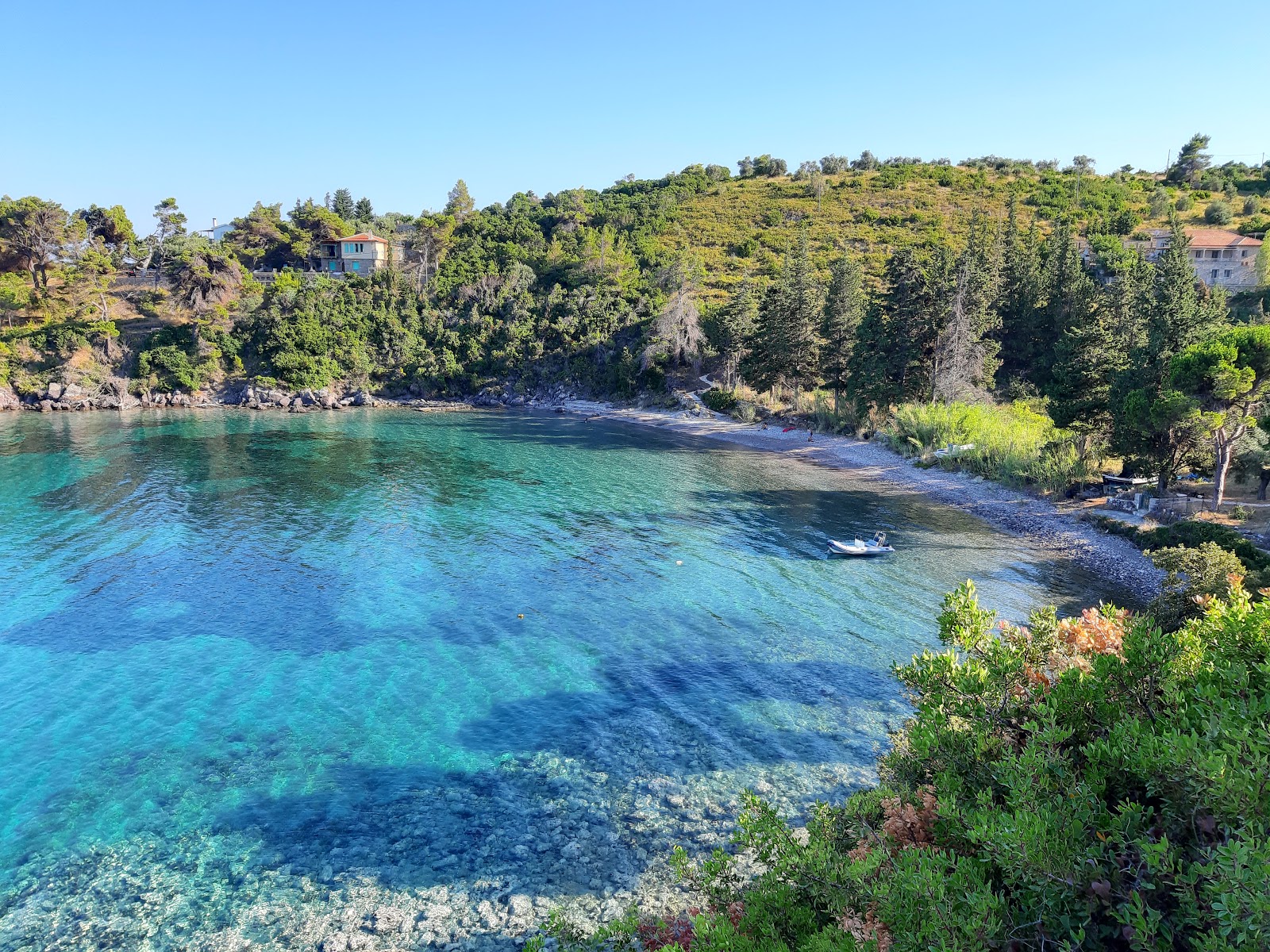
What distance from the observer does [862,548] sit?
31531 millimetres

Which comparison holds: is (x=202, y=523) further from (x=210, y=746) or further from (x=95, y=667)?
(x=210, y=746)

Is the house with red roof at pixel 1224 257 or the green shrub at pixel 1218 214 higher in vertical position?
the green shrub at pixel 1218 214

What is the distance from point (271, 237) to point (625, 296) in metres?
62.3

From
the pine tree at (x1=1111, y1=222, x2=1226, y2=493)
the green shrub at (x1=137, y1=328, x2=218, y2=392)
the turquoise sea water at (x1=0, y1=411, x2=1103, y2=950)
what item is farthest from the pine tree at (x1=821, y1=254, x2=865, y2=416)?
the green shrub at (x1=137, y1=328, x2=218, y2=392)

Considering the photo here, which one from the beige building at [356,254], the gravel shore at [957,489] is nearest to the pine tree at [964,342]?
the gravel shore at [957,489]

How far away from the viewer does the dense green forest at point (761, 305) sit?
38531mm

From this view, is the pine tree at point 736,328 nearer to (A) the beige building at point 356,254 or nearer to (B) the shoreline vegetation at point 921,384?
(B) the shoreline vegetation at point 921,384

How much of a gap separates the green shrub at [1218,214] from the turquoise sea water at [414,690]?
95274mm

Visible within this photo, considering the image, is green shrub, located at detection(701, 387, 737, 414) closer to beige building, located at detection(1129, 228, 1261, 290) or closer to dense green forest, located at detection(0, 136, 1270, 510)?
dense green forest, located at detection(0, 136, 1270, 510)

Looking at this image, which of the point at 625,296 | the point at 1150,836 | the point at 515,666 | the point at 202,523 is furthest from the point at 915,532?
the point at 625,296

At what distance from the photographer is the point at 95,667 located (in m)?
20.9

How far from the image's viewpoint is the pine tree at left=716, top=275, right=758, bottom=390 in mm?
74625

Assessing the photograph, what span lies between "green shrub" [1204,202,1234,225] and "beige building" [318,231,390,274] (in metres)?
122

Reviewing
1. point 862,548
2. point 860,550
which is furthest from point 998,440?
point 860,550
